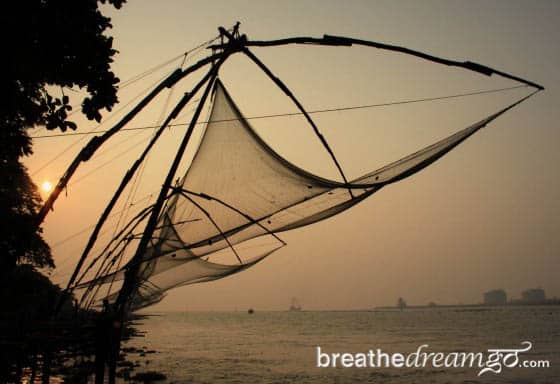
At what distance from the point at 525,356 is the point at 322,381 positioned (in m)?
16.6

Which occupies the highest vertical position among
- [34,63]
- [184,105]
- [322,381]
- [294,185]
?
[184,105]

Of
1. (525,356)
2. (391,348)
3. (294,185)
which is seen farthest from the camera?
(391,348)

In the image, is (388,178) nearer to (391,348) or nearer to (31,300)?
(31,300)

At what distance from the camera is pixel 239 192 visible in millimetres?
6785

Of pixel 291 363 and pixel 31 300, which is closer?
pixel 31 300

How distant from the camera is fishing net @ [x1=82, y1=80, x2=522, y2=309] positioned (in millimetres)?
6211

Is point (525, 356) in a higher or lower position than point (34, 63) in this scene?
lower

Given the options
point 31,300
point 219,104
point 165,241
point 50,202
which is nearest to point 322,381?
point 31,300

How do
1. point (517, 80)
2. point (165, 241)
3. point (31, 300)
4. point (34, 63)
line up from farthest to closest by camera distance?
1. point (31, 300)
2. point (165, 241)
3. point (517, 80)
4. point (34, 63)

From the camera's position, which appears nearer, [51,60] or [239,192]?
[51,60]

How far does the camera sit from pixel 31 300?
15.6 meters

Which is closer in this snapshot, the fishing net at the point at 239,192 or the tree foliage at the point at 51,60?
the tree foliage at the point at 51,60

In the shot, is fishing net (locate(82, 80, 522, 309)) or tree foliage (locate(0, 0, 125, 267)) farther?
fishing net (locate(82, 80, 522, 309))

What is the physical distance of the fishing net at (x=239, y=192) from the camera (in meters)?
6.21
